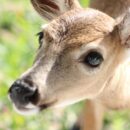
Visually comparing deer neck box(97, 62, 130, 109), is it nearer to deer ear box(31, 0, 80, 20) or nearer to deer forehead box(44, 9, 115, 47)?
deer forehead box(44, 9, 115, 47)

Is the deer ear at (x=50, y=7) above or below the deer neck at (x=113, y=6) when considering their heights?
below

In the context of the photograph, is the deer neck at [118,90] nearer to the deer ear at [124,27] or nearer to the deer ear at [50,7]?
the deer ear at [124,27]

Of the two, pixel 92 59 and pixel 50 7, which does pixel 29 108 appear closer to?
pixel 92 59

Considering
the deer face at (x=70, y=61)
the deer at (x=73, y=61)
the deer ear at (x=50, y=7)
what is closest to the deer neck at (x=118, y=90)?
the deer at (x=73, y=61)

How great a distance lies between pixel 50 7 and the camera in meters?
4.67

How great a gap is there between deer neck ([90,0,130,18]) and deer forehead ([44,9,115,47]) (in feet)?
2.30

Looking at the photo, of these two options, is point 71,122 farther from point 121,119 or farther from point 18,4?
point 18,4

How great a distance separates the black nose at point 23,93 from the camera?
12.7 feet

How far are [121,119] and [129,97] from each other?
1028 mm

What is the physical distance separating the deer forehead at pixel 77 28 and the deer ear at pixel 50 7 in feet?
1.20

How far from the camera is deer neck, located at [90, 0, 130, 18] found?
4.92 meters

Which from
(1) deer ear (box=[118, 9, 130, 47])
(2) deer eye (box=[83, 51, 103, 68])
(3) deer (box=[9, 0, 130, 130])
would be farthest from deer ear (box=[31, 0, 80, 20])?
(2) deer eye (box=[83, 51, 103, 68])

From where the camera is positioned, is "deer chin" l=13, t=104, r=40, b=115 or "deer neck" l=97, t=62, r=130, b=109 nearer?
"deer chin" l=13, t=104, r=40, b=115

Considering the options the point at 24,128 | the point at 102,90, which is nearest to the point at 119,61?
the point at 102,90
